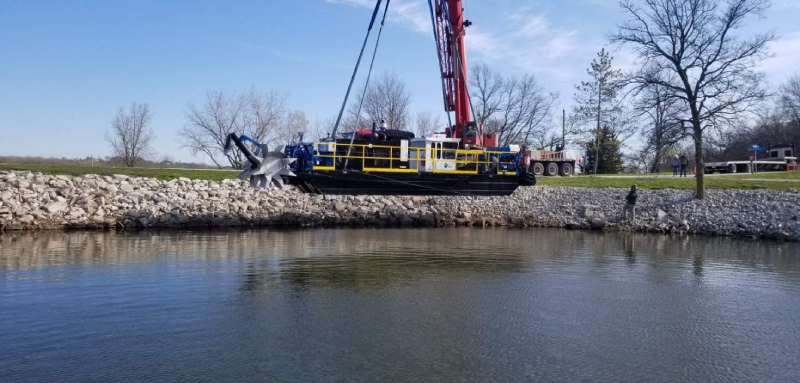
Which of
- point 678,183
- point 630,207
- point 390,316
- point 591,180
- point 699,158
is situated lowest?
point 390,316

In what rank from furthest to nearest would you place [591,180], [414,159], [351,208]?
[591,180] → [351,208] → [414,159]

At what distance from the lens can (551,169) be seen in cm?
4066

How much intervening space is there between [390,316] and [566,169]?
33.6 metres

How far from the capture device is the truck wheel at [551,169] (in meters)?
40.7

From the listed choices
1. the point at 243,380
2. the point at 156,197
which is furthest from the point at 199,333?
the point at 156,197

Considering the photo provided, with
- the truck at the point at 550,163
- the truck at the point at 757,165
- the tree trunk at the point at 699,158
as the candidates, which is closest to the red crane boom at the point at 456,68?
the tree trunk at the point at 699,158

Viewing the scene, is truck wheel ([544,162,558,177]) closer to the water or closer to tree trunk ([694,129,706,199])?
tree trunk ([694,129,706,199])

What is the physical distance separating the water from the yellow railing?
2655 mm

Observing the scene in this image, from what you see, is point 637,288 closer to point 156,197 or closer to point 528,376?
point 528,376

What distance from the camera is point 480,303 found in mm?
11289

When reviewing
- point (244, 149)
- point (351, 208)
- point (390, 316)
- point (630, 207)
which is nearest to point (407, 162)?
point (244, 149)

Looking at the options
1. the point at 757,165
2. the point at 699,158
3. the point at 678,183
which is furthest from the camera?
the point at 757,165

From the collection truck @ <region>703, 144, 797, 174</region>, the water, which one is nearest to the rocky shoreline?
the water

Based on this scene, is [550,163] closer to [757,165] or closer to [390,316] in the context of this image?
[757,165]
